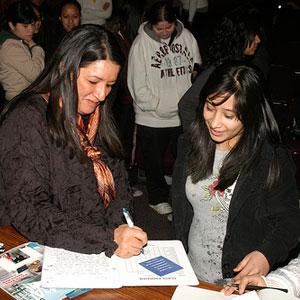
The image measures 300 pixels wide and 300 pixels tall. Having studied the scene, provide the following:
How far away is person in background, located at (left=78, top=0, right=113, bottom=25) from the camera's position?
485 cm

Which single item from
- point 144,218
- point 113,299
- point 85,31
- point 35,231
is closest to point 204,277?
point 113,299

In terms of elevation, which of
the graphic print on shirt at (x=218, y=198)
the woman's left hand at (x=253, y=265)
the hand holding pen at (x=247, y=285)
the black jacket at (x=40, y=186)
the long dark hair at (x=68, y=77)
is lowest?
the woman's left hand at (x=253, y=265)

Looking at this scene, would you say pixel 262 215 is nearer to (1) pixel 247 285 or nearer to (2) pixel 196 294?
(1) pixel 247 285

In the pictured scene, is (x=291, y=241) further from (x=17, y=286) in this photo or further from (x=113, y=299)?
(x=17, y=286)

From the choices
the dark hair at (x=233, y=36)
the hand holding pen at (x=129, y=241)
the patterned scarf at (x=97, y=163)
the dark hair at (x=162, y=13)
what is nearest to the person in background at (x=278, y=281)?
the hand holding pen at (x=129, y=241)

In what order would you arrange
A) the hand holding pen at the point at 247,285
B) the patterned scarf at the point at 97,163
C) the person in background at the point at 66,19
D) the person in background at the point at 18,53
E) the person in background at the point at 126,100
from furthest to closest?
the person in background at the point at 126,100 < the person in background at the point at 66,19 < the person in background at the point at 18,53 < the patterned scarf at the point at 97,163 < the hand holding pen at the point at 247,285

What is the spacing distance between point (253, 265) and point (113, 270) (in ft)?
1.61

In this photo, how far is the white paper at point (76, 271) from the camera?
4.72 ft

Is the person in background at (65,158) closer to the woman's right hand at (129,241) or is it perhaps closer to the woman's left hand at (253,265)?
the woman's right hand at (129,241)

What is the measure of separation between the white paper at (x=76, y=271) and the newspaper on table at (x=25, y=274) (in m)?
0.04

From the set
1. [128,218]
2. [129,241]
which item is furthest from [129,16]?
[129,241]

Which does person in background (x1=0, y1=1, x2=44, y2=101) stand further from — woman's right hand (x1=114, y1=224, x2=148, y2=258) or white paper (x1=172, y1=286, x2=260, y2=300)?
white paper (x1=172, y1=286, x2=260, y2=300)

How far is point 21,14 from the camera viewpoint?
11.2ft

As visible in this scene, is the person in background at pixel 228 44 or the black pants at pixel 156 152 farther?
the black pants at pixel 156 152
